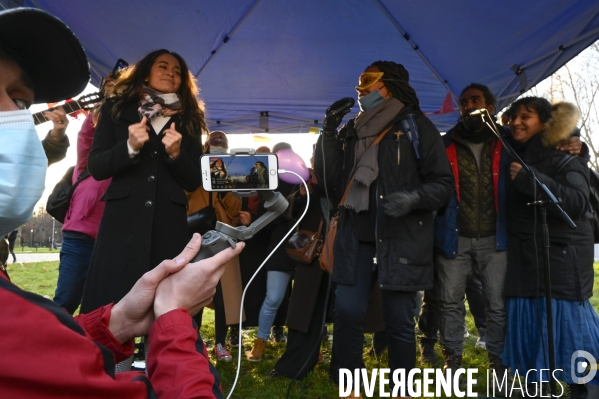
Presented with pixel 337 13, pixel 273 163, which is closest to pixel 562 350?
pixel 273 163

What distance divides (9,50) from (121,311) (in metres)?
0.63

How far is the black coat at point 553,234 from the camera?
298 centimetres

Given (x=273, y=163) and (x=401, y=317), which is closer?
(x=273, y=163)

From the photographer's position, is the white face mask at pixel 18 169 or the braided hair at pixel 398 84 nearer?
the white face mask at pixel 18 169

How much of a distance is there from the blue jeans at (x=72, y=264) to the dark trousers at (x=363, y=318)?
1648mm

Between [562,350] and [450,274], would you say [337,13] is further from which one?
[562,350]

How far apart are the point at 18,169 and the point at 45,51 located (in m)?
0.43

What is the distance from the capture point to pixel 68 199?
3.24 meters

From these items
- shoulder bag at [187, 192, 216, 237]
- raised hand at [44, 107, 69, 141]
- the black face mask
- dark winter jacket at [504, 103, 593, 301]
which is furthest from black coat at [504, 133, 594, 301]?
raised hand at [44, 107, 69, 141]

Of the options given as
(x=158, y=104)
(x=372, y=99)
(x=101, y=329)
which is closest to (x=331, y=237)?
(x=372, y=99)

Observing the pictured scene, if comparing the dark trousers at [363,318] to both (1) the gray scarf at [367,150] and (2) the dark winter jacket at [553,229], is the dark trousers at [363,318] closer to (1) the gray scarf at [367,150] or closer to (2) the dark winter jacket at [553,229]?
(1) the gray scarf at [367,150]

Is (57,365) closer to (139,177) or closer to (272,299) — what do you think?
(139,177)

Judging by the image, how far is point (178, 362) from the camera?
93cm

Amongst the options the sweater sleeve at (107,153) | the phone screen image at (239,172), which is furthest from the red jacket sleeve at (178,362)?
the sweater sleeve at (107,153)
